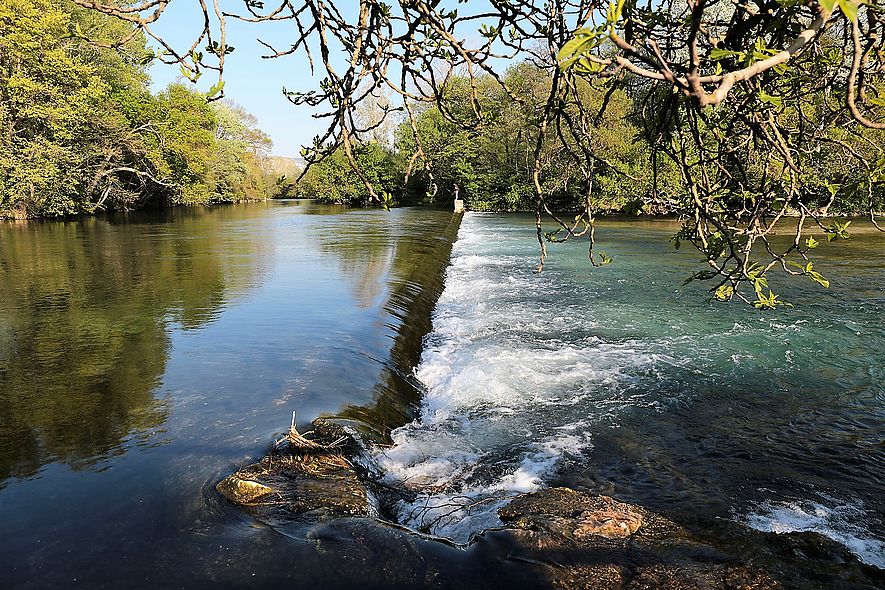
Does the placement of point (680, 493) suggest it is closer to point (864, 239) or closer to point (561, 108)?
point (561, 108)

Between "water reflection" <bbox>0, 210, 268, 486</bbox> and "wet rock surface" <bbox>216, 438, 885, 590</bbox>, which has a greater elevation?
"water reflection" <bbox>0, 210, 268, 486</bbox>

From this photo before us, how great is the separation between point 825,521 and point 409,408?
4384mm

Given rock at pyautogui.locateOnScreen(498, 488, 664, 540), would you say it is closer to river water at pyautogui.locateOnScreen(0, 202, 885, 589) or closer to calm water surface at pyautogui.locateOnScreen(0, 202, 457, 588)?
river water at pyautogui.locateOnScreen(0, 202, 885, 589)

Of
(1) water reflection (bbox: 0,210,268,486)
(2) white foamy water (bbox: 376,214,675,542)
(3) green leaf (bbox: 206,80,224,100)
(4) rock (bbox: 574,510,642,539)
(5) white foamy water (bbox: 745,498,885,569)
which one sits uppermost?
Result: (3) green leaf (bbox: 206,80,224,100)

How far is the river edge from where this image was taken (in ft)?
12.2

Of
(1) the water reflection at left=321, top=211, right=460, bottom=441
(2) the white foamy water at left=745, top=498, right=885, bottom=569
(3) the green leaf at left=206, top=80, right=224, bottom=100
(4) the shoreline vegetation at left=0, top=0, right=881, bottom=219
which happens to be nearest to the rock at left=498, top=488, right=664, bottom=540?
(2) the white foamy water at left=745, top=498, right=885, bottom=569

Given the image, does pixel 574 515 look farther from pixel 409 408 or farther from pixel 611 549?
pixel 409 408

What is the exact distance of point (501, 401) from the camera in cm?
791

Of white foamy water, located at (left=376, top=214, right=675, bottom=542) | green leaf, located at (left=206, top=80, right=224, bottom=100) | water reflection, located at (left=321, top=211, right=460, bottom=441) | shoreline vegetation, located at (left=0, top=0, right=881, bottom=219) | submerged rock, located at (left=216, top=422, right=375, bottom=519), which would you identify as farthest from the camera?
shoreline vegetation, located at (left=0, top=0, right=881, bottom=219)

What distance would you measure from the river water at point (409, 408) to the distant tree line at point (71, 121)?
35.2 feet

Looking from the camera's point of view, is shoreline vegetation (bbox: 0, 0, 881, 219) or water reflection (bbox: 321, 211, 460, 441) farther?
shoreline vegetation (bbox: 0, 0, 881, 219)

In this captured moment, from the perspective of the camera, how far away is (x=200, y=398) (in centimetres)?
673

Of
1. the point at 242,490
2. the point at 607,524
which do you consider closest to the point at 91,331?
the point at 242,490

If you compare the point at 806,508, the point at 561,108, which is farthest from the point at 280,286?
the point at 561,108
